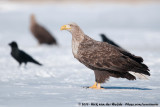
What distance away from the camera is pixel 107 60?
6.91 m

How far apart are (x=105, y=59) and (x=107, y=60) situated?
0.13 feet

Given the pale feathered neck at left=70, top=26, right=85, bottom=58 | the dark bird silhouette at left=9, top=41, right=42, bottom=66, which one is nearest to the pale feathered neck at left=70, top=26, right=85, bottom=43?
the pale feathered neck at left=70, top=26, right=85, bottom=58

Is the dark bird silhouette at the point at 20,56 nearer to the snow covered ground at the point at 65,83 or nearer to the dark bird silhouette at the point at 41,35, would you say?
the snow covered ground at the point at 65,83

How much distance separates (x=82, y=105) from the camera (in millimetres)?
5270

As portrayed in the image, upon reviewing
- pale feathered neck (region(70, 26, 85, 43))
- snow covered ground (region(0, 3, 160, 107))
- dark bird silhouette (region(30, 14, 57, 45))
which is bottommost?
snow covered ground (region(0, 3, 160, 107))

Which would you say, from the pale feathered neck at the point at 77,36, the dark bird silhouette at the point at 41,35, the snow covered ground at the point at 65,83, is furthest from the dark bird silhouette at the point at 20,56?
the dark bird silhouette at the point at 41,35

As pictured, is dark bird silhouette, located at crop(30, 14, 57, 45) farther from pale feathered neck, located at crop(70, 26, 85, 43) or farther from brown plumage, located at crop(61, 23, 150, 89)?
brown plumage, located at crop(61, 23, 150, 89)

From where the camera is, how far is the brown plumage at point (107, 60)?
6.82 meters

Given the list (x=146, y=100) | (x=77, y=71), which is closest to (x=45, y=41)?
(x=77, y=71)

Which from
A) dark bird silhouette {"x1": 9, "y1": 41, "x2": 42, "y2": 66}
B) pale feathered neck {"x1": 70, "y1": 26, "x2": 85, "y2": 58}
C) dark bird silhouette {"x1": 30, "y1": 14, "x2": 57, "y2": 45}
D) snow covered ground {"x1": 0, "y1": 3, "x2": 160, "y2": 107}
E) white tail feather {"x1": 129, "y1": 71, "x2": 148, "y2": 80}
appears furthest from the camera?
dark bird silhouette {"x1": 30, "y1": 14, "x2": 57, "y2": 45}

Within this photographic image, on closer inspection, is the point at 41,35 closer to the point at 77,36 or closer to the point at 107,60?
the point at 77,36

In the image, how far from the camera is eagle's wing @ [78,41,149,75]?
6.83 m

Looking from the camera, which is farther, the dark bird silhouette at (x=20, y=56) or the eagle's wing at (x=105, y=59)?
the dark bird silhouette at (x=20, y=56)

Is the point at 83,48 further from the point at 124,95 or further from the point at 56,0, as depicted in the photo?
Answer: the point at 56,0
